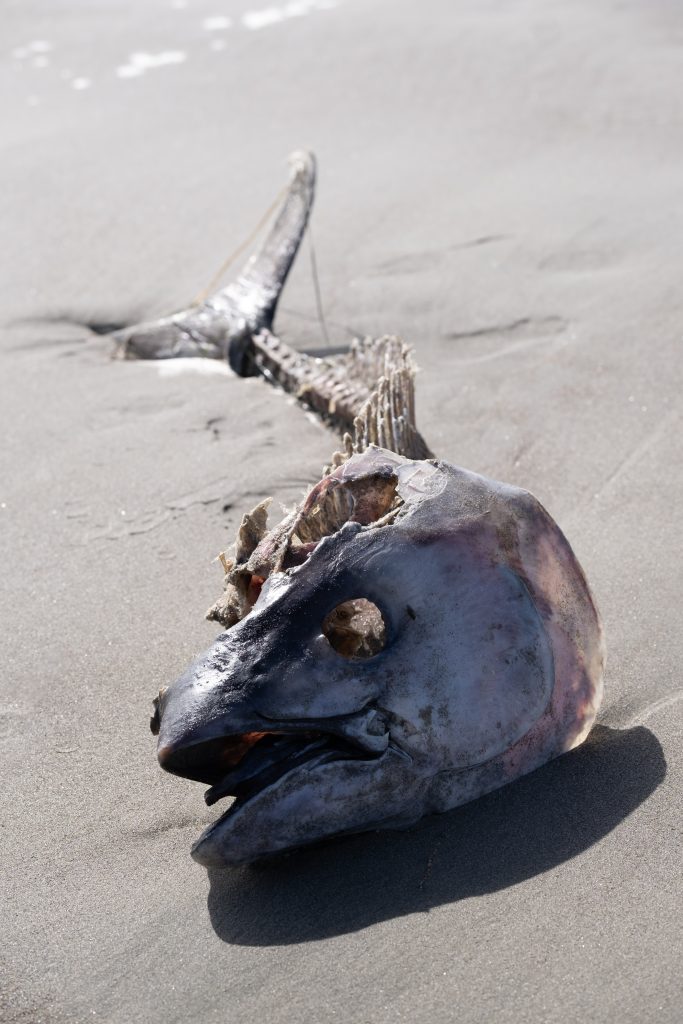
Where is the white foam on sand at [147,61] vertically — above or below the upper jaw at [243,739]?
below

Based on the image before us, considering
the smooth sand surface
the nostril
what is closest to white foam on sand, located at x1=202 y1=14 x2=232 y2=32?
the smooth sand surface

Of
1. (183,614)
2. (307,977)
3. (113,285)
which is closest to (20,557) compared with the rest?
(183,614)

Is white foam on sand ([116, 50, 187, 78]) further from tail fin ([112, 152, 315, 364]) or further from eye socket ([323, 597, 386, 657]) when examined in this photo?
eye socket ([323, 597, 386, 657])

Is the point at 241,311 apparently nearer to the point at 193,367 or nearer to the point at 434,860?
the point at 193,367

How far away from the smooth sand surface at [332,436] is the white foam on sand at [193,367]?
2.1 inches

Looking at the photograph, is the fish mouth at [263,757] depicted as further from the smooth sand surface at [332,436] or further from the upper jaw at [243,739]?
the smooth sand surface at [332,436]

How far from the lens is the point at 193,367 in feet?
17.2

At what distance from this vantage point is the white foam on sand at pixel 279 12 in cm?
920

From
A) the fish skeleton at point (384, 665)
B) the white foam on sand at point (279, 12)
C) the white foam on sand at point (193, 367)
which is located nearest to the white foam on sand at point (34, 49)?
the white foam on sand at point (279, 12)

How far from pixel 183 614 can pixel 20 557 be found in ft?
2.09

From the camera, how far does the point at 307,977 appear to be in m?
2.32

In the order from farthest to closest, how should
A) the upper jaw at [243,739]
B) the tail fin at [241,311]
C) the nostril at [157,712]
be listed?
the tail fin at [241,311], the nostril at [157,712], the upper jaw at [243,739]

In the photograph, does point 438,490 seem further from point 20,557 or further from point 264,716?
point 20,557

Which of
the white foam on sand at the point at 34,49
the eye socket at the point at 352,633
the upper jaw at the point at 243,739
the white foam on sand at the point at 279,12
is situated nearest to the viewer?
the upper jaw at the point at 243,739
